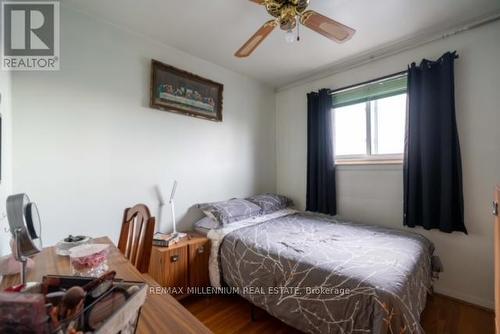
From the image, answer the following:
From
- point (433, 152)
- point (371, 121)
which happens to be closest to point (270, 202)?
point (371, 121)

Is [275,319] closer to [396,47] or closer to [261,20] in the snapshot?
[261,20]

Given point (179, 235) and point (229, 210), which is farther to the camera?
point (229, 210)

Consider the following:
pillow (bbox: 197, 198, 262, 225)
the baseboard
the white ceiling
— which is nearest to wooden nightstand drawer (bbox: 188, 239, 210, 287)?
pillow (bbox: 197, 198, 262, 225)

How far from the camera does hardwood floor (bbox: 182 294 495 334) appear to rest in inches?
68.0

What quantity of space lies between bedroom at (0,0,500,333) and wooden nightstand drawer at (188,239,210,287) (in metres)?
0.03

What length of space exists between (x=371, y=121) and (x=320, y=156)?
0.69m

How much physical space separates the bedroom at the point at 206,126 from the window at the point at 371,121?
0.07 ft

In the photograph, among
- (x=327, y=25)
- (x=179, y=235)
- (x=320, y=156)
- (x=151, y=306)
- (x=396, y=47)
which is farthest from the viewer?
(x=320, y=156)

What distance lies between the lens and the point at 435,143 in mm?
2100

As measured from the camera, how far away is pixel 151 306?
2.58 feet

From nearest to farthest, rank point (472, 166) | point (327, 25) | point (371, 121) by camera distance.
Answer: point (327, 25) → point (472, 166) → point (371, 121)

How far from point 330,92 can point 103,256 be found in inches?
111

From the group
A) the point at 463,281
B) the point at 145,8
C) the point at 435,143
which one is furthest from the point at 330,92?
the point at 463,281

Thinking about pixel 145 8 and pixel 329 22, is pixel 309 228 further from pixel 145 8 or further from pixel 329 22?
pixel 145 8
